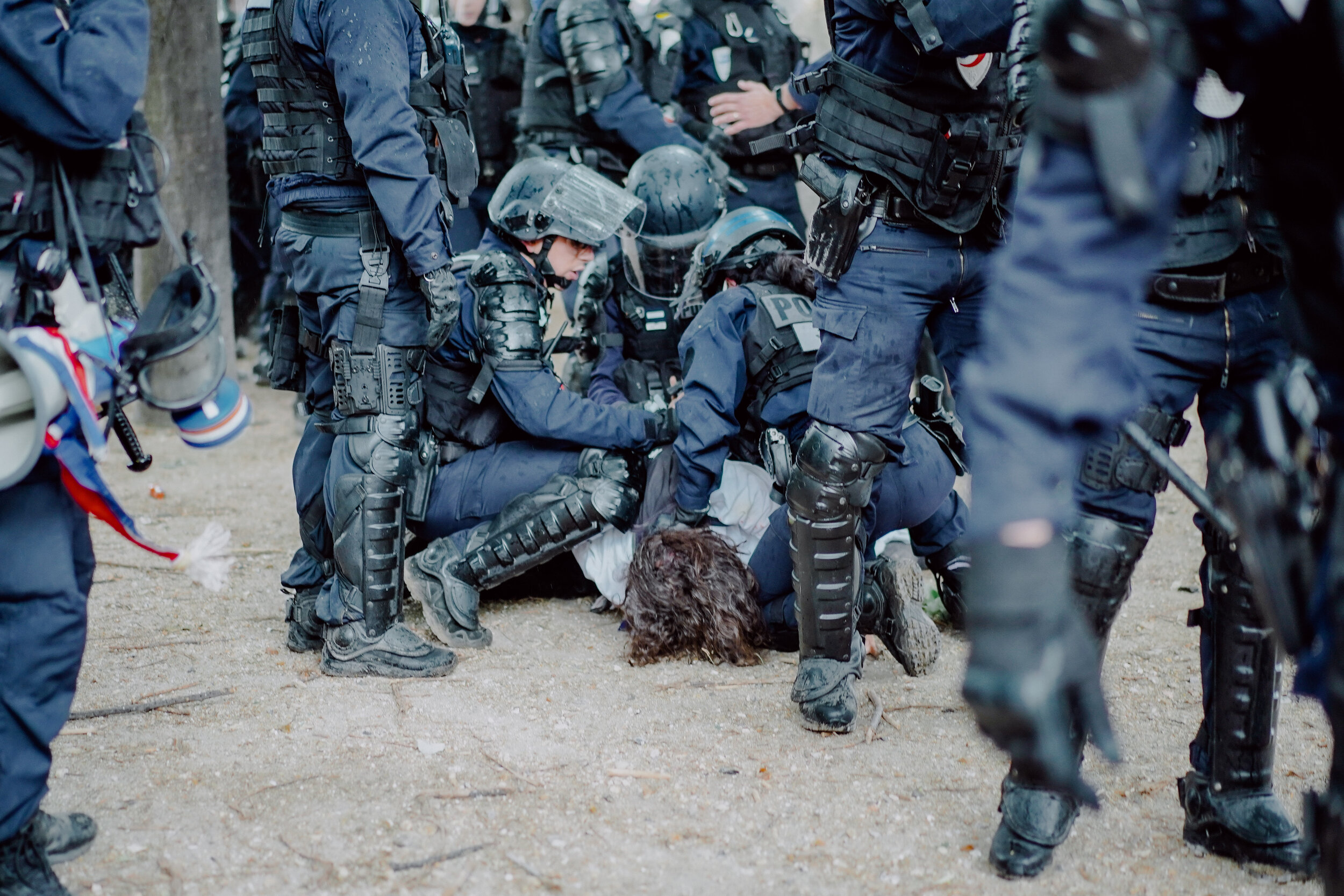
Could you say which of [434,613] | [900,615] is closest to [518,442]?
[434,613]

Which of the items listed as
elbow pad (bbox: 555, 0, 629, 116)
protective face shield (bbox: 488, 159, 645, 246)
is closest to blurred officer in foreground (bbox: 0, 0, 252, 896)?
protective face shield (bbox: 488, 159, 645, 246)

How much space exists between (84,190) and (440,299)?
1237mm

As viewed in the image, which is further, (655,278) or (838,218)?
(655,278)

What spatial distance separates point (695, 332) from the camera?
3920mm

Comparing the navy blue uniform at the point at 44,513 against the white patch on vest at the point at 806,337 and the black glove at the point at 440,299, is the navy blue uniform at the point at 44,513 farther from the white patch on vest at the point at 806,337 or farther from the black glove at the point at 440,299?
the white patch on vest at the point at 806,337

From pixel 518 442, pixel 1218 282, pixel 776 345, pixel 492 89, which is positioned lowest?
pixel 518 442

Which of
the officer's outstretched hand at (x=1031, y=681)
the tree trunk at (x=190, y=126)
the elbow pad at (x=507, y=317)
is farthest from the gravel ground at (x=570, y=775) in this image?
the tree trunk at (x=190, y=126)

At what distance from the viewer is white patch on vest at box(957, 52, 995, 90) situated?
2.86 metres

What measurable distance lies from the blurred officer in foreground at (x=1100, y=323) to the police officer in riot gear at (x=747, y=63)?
4565 millimetres

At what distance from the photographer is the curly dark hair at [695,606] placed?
3602 millimetres

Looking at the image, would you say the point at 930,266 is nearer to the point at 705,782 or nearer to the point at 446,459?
the point at 705,782

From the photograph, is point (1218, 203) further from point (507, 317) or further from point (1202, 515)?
point (507, 317)

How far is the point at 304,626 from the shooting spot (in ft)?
12.3

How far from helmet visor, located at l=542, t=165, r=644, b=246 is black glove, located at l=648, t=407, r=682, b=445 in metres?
0.63
